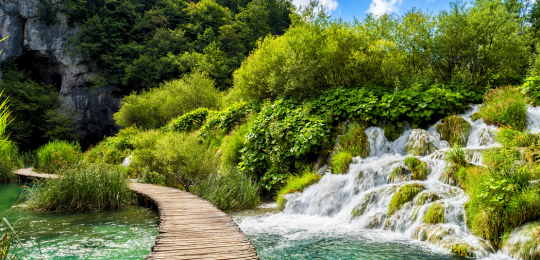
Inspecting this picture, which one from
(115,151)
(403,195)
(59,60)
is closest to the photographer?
(403,195)

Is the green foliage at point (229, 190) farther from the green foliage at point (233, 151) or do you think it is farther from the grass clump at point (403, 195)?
the grass clump at point (403, 195)

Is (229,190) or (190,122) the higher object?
(190,122)

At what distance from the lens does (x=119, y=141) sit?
63.9ft

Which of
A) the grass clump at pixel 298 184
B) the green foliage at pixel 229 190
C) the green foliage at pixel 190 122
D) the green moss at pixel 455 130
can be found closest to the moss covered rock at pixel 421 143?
the green moss at pixel 455 130

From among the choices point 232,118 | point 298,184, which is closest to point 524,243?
point 298,184

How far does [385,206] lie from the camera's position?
6.88m

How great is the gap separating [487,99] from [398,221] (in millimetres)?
6009

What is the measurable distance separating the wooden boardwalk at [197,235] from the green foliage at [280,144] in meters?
2.97

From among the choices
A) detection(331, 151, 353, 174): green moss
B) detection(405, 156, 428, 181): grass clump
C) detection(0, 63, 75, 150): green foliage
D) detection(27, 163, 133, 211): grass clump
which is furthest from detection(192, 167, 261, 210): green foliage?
detection(0, 63, 75, 150): green foliage

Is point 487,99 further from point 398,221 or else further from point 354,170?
point 398,221

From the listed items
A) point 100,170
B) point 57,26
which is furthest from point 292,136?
point 57,26

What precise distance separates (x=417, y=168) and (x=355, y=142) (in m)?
2.27

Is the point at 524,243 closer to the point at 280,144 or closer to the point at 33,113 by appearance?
the point at 280,144

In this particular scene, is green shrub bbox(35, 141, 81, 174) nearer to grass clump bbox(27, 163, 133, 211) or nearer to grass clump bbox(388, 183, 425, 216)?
grass clump bbox(27, 163, 133, 211)
